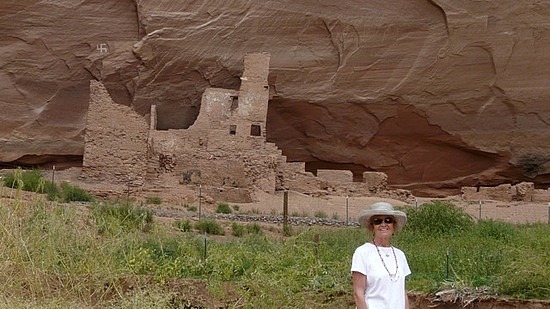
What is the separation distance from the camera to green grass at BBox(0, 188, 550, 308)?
7180 millimetres

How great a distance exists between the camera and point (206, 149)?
58.2 ft

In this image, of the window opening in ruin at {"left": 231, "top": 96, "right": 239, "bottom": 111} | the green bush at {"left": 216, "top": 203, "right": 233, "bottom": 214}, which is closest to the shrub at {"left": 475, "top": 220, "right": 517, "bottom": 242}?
the green bush at {"left": 216, "top": 203, "right": 233, "bottom": 214}

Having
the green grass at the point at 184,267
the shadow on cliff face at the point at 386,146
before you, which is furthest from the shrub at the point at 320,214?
the green grass at the point at 184,267

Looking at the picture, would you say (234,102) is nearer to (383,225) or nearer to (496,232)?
(496,232)

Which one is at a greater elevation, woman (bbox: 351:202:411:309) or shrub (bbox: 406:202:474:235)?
shrub (bbox: 406:202:474:235)

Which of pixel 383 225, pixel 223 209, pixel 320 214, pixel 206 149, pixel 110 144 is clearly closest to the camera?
pixel 383 225

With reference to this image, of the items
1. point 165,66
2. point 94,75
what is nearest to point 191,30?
point 165,66

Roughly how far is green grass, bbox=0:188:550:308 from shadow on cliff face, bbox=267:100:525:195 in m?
10.9

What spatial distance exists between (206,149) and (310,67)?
11.0 feet

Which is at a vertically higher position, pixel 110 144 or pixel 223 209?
pixel 110 144

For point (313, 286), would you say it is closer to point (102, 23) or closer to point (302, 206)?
point (302, 206)

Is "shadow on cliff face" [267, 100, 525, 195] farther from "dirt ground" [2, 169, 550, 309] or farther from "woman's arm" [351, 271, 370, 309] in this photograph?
"woman's arm" [351, 271, 370, 309]

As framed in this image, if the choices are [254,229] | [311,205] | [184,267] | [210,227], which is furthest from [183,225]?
[311,205]

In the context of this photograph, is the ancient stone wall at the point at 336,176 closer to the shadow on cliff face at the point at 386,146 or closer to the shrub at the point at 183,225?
the shadow on cliff face at the point at 386,146
